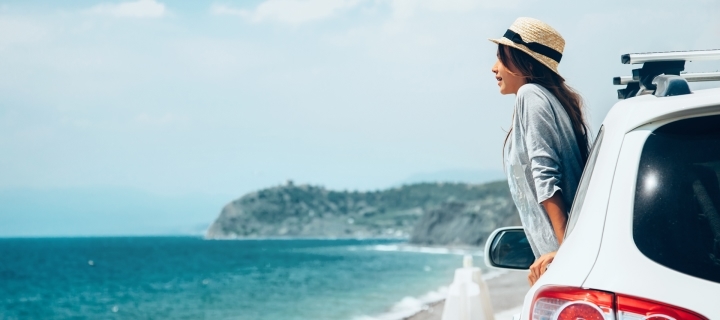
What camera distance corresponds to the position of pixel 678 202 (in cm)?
183

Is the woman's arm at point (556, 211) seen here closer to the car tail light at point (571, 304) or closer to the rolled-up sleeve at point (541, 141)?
the rolled-up sleeve at point (541, 141)

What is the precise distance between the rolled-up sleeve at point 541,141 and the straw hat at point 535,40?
0.22 m

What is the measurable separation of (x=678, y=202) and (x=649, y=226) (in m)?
0.10

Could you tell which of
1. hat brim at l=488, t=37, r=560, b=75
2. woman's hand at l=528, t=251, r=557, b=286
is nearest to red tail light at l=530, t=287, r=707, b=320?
woman's hand at l=528, t=251, r=557, b=286

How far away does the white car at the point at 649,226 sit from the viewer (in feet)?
5.61

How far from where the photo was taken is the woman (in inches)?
107

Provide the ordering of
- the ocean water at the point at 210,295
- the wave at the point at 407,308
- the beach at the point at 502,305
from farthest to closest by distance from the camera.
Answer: the ocean water at the point at 210,295 → the wave at the point at 407,308 → the beach at the point at 502,305

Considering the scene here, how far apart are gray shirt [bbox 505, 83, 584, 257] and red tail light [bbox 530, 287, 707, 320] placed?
0.83 metres

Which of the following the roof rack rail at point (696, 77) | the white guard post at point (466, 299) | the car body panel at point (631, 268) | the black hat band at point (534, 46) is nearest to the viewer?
the car body panel at point (631, 268)

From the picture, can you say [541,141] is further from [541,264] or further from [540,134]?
[541,264]

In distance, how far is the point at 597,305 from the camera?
1.76m

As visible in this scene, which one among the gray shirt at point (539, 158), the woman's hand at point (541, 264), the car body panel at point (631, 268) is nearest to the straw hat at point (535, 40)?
the gray shirt at point (539, 158)

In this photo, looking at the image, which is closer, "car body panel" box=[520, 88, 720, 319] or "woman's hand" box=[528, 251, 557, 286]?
"car body panel" box=[520, 88, 720, 319]

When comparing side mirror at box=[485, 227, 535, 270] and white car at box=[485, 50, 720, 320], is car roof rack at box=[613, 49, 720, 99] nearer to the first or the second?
white car at box=[485, 50, 720, 320]
